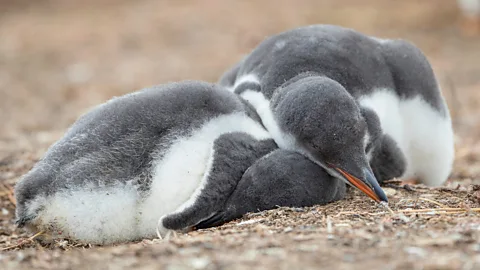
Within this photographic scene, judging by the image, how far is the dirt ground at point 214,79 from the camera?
315 centimetres

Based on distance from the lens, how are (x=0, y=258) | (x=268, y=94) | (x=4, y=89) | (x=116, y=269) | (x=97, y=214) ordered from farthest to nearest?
(x=4, y=89) < (x=268, y=94) < (x=97, y=214) < (x=0, y=258) < (x=116, y=269)

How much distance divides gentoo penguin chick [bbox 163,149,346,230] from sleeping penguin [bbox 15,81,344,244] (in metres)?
0.01

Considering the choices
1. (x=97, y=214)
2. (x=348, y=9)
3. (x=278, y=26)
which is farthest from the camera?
(x=348, y=9)

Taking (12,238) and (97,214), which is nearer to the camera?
(97,214)

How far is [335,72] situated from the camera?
4.68m

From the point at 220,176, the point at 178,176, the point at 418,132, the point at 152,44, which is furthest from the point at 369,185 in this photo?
the point at 152,44

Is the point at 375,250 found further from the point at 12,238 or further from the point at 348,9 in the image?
the point at 348,9

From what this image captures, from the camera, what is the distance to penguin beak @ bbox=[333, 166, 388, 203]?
402cm

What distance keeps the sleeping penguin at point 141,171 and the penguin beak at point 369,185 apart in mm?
207

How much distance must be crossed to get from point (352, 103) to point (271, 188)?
0.63 meters

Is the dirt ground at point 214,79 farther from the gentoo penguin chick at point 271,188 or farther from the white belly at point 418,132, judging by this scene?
the white belly at point 418,132

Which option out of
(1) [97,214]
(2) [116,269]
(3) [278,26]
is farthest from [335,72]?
(3) [278,26]

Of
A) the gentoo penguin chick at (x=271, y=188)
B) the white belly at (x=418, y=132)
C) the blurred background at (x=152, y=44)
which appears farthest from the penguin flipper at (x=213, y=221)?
the blurred background at (x=152, y=44)

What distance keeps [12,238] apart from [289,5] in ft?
40.9
